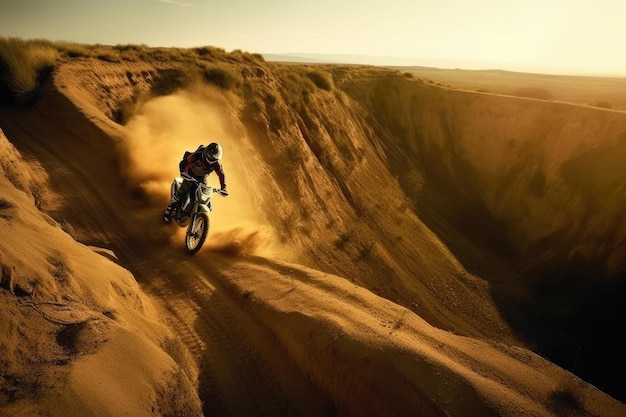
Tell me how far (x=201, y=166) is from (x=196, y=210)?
87 centimetres

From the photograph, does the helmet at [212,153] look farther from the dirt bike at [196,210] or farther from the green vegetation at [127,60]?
the green vegetation at [127,60]

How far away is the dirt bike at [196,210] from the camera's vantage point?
737 centimetres

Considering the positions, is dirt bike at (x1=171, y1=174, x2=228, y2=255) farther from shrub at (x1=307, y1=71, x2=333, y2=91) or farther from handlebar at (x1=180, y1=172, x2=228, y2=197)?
shrub at (x1=307, y1=71, x2=333, y2=91)

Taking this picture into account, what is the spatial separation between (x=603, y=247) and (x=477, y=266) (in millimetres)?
6641

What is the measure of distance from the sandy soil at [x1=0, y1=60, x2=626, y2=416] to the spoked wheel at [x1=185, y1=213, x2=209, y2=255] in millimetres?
319

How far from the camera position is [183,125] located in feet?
43.2

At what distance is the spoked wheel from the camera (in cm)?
740

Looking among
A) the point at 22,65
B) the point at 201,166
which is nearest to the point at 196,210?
the point at 201,166

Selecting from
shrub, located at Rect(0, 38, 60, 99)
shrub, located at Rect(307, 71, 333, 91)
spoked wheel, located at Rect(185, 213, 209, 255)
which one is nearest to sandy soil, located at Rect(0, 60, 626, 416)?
spoked wheel, located at Rect(185, 213, 209, 255)

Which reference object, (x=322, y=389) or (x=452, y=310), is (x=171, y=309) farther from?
(x=452, y=310)

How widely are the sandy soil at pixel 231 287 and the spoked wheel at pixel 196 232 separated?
319 mm

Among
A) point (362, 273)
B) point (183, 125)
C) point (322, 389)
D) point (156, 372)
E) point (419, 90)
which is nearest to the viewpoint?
point (156, 372)

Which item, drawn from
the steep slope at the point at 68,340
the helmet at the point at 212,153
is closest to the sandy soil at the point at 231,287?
the steep slope at the point at 68,340

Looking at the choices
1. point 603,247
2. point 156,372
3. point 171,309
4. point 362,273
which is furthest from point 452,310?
point 156,372
